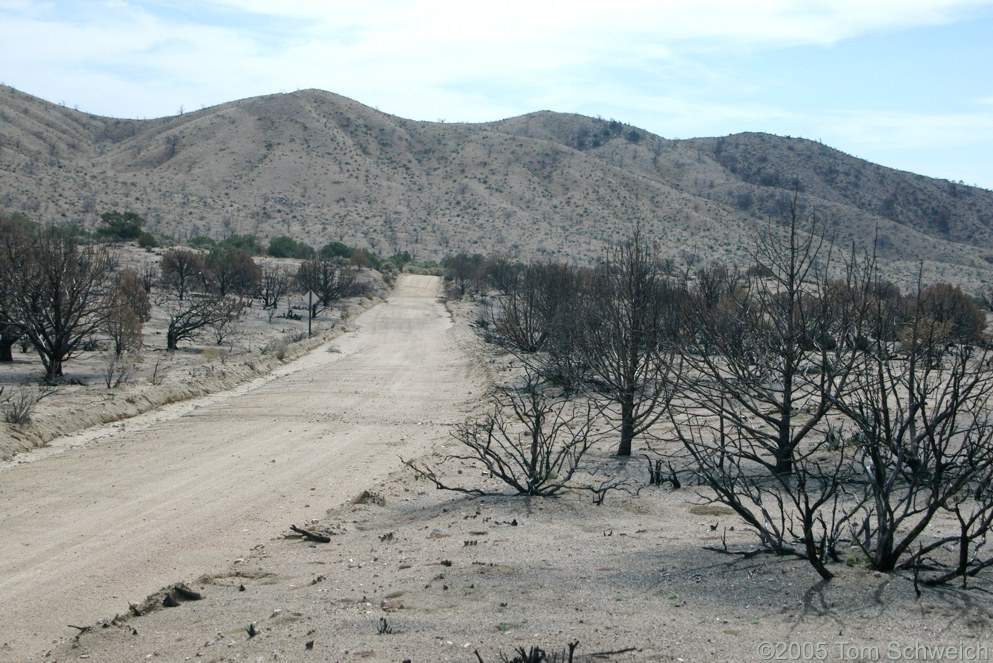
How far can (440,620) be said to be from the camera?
6.10 meters

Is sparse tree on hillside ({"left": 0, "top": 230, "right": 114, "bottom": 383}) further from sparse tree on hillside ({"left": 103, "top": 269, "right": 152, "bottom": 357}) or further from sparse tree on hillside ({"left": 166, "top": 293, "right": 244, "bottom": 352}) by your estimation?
sparse tree on hillside ({"left": 166, "top": 293, "right": 244, "bottom": 352})

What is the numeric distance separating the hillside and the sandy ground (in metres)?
68.9

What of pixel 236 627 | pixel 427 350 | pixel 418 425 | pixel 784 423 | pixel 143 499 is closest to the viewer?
pixel 236 627

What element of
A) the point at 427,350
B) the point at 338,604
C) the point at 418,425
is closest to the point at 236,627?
the point at 338,604

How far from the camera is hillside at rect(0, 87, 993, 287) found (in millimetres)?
91750

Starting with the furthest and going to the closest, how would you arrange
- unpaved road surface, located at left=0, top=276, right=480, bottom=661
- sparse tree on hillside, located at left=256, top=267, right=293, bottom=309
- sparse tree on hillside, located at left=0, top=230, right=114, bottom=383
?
sparse tree on hillside, located at left=256, top=267, right=293, bottom=309
sparse tree on hillside, located at left=0, top=230, right=114, bottom=383
unpaved road surface, located at left=0, top=276, right=480, bottom=661

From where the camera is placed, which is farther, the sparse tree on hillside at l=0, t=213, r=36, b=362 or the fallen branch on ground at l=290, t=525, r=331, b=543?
the sparse tree on hillside at l=0, t=213, r=36, b=362

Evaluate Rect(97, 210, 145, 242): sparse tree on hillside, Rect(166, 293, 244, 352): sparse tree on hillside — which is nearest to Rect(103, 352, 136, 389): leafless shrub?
Rect(166, 293, 244, 352): sparse tree on hillside

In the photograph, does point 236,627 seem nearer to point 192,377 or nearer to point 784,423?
point 784,423

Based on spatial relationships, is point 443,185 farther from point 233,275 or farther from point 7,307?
point 7,307

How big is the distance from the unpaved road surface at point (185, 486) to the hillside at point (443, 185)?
60.6 m

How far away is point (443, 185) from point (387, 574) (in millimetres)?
105944

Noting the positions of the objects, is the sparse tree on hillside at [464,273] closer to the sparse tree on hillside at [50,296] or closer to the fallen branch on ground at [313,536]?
the sparse tree on hillside at [50,296]

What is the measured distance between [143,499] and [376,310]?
142 feet
